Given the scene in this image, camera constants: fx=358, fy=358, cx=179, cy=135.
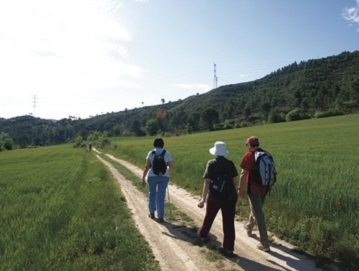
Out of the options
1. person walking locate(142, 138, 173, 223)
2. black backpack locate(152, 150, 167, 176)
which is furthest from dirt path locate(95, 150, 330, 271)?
black backpack locate(152, 150, 167, 176)

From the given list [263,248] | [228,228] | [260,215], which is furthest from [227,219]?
[263,248]

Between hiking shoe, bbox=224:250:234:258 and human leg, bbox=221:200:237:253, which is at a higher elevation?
human leg, bbox=221:200:237:253

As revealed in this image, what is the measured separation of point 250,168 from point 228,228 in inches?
53.9

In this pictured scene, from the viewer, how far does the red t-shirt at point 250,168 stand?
304 inches

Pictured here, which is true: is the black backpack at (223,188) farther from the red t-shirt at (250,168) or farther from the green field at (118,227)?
the green field at (118,227)

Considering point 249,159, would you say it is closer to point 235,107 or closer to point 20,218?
point 20,218

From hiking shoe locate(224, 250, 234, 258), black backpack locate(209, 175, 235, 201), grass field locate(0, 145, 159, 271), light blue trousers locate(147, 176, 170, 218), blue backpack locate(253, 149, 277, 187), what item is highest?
blue backpack locate(253, 149, 277, 187)

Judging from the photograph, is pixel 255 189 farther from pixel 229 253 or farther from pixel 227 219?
pixel 229 253

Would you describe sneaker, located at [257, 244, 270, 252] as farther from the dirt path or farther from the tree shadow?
the tree shadow

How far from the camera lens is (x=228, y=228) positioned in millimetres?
7652

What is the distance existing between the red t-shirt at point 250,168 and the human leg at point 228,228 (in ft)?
1.85

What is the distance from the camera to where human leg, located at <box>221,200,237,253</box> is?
759cm

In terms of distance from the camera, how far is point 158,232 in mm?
9484

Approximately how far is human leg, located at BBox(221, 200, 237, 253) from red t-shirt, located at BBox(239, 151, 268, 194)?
0.56m
